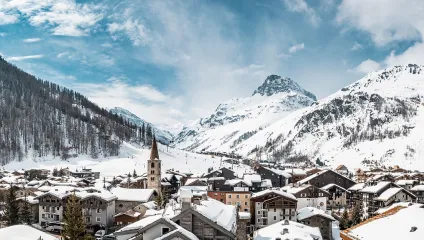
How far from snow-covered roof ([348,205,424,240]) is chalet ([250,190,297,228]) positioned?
26.8m

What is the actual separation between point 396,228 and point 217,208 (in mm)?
14092

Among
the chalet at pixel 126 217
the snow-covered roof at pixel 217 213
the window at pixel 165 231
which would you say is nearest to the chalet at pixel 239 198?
the chalet at pixel 126 217

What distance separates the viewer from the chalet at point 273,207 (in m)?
57.8

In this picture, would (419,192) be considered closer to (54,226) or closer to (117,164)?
(54,226)

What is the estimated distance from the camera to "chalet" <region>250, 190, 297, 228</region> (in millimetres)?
57781

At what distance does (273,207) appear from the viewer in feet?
193

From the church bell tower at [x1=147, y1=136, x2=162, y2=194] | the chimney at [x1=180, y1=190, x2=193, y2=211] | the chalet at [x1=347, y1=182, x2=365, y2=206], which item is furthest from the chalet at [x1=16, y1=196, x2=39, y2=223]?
the chalet at [x1=347, y1=182, x2=365, y2=206]

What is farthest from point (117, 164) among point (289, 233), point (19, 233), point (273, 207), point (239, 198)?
point (19, 233)

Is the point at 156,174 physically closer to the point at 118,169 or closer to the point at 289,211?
the point at 289,211

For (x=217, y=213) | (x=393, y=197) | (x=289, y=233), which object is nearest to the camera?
(x=217, y=213)

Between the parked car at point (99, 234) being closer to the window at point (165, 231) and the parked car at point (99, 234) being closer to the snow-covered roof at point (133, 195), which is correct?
the snow-covered roof at point (133, 195)

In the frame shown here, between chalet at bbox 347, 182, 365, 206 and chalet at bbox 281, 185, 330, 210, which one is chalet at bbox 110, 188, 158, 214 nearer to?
chalet at bbox 281, 185, 330, 210

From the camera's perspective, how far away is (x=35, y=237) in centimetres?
3138

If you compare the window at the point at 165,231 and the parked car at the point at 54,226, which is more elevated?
the window at the point at 165,231
